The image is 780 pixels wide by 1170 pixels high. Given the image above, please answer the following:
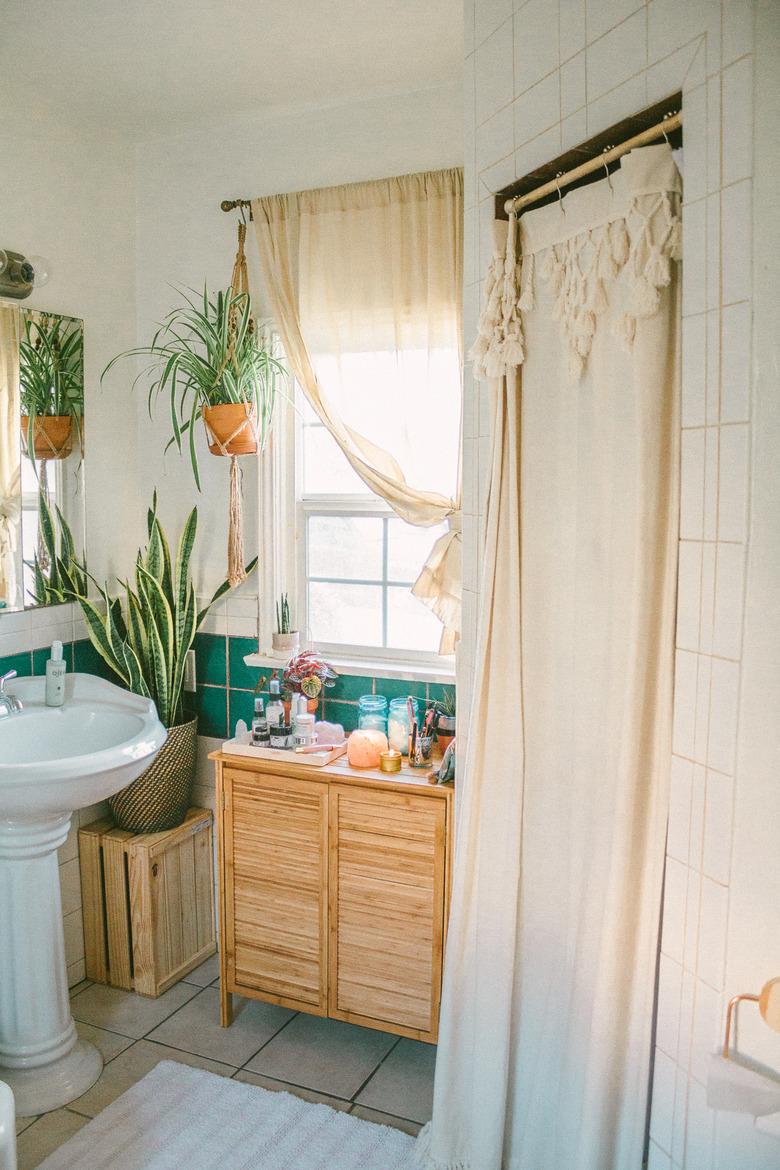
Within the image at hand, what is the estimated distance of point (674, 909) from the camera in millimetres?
1486

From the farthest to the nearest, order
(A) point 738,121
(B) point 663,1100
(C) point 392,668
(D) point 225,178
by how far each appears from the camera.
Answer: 1. (D) point 225,178
2. (C) point 392,668
3. (B) point 663,1100
4. (A) point 738,121

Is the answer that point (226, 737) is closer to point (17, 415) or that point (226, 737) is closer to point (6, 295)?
point (17, 415)

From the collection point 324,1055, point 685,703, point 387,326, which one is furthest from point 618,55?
point 324,1055

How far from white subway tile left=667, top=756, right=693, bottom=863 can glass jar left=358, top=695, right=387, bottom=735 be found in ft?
4.52

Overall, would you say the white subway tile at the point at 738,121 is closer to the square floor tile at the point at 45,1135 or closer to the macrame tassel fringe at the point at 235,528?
the macrame tassel fringe at the point at 235,528

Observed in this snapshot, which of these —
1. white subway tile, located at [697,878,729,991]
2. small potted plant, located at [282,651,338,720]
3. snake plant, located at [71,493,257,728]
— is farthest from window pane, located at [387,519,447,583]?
white subway tile, located at [697,878,729,991]

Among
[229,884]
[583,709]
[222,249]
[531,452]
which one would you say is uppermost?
[222,249]

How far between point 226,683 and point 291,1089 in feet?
4.34

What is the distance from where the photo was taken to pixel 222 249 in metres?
3.08

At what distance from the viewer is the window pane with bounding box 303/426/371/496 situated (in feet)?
9.97

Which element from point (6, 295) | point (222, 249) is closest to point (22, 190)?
point (6, 295)

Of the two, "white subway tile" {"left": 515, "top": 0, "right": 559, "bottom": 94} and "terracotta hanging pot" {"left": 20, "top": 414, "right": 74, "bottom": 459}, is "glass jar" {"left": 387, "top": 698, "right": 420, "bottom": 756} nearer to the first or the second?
"terracotta hanging pot" {"left": 20, "top": 414, "right": 74, "bottom": 459}

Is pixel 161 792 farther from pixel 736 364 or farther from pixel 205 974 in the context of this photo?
pixel 736 364

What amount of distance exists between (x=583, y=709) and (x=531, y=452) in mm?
557
